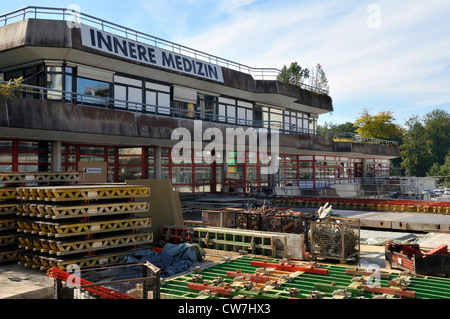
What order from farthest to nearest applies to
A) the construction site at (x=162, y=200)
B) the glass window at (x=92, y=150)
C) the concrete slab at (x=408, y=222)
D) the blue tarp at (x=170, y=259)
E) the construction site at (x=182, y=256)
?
the glass window at (x=92, y=150) → the concrete slab at (x=408, y=222) → the blue tarp at (x=170, y=259) → the construction site at (x=162, y=200) → the construction site at (x=182, y=256)

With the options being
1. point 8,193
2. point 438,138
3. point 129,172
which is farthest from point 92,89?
point 438,138

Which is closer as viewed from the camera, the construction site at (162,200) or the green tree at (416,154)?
the construction site at (162,200)

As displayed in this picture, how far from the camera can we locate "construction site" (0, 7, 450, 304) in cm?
959

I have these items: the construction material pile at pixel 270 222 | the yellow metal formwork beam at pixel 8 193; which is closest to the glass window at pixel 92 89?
the yellow metal formwork beam at pixel 8 193

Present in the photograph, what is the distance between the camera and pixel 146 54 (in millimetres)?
23391

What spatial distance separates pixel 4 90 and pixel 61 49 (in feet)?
19.5

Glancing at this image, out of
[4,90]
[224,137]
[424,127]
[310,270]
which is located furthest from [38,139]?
[424,127]

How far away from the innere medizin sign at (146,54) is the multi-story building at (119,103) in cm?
6

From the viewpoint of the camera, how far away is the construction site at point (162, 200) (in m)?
9.59

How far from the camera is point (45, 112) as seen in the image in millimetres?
16766

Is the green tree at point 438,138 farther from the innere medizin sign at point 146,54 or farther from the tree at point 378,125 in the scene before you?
the innere medizin sign at point 146,54

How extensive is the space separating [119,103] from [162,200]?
34.4 ft

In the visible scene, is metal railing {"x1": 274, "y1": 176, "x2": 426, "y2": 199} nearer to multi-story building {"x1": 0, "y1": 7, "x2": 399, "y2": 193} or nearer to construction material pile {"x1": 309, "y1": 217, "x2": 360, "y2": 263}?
multi-story building {"x1": 0, "y1": 7, "x2": 399, "y2": 193}
